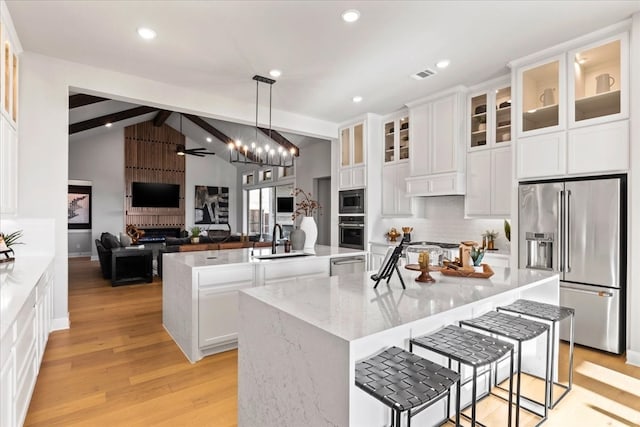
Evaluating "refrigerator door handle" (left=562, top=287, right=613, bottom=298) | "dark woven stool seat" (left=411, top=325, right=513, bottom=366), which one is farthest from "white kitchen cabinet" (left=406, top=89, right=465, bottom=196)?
"dark woven stool seat" (left=411, top=325, right=513, bottom=366)

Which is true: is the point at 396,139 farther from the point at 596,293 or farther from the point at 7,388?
the point at 7,388

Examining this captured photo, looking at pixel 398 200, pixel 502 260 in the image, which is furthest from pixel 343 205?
pixel 502 260

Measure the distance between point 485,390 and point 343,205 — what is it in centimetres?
409

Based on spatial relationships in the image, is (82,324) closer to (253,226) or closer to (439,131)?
(439,131)

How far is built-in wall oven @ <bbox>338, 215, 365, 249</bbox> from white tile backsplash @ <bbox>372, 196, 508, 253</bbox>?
225mm

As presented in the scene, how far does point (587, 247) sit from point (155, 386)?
3.91 metres

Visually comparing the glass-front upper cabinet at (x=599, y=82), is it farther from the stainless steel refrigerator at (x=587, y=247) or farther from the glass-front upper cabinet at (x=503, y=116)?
the glass-front upper cabinet at (x=503, y=116)

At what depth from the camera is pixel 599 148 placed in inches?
122

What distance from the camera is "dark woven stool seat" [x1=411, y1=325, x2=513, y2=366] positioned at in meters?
1.53

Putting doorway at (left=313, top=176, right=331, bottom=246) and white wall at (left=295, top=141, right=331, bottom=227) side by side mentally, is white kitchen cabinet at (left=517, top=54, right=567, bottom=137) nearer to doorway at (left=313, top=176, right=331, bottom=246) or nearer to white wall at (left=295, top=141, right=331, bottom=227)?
white wall at (left=295, top=141, right=331, bottom=227)

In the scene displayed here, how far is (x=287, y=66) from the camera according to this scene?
12.5ft

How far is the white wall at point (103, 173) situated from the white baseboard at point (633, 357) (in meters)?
11.3

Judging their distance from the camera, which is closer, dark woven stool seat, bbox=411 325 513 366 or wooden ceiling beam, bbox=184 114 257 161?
dark woven stool seat, bbox=411 325 513 366

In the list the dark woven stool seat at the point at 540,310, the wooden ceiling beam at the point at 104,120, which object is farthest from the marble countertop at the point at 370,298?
the wooden ceiling beam at the point at 104,120
